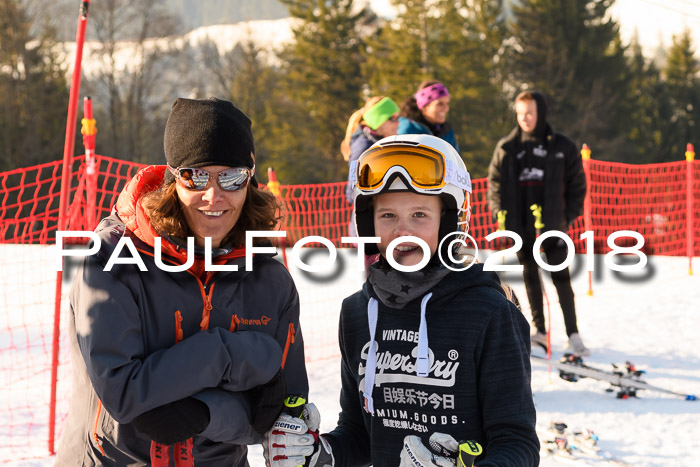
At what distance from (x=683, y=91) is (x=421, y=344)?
4803 centimetres

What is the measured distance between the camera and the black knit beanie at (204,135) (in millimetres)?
1968

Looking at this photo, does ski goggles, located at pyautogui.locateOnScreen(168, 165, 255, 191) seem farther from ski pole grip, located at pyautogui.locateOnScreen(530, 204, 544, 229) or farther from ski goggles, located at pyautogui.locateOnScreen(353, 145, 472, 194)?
ski pole grip, located at pyautogui.locateOnScreen(530, 204, 544, 229)

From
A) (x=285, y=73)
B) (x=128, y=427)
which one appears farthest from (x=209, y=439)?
(x=285, y=73)

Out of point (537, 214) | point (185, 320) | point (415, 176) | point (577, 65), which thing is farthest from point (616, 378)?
point (577, 65)

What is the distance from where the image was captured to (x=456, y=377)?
186 centimetres

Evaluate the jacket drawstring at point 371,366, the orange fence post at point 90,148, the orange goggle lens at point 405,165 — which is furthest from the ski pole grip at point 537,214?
the jacket drawstring at point 371,366

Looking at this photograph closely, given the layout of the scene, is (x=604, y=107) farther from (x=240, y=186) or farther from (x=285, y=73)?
(x=240, y=186)

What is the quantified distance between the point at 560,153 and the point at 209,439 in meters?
4.85

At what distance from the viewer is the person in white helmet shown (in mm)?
1798

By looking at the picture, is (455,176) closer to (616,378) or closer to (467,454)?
(467,454)

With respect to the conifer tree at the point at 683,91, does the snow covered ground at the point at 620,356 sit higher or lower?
lower

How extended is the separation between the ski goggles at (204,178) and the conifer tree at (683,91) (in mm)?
42657

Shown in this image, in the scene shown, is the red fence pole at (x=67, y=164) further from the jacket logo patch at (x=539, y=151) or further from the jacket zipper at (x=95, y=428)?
the jacket logo patch at (x=539, y=151)

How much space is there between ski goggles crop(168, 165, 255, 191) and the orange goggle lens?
14.0 inches
